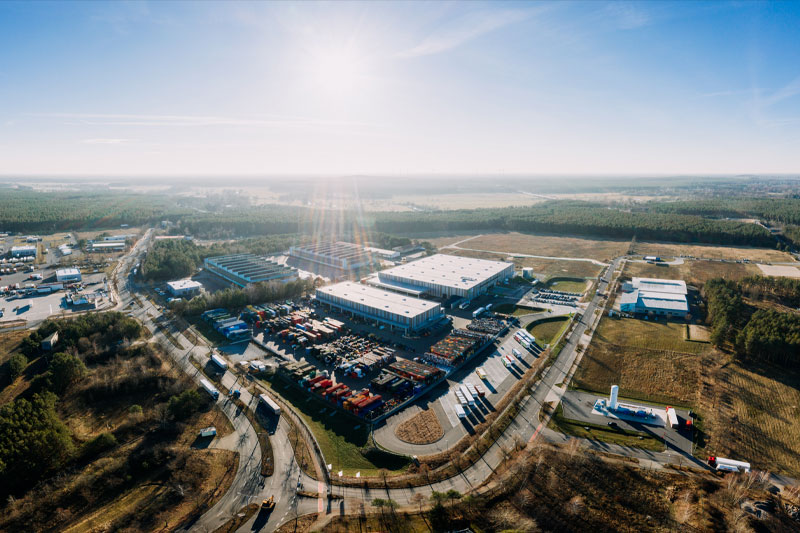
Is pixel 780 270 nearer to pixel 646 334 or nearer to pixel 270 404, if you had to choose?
pixel 646 334

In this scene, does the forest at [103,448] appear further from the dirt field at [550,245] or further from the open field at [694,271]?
the dirt field at [550,245]

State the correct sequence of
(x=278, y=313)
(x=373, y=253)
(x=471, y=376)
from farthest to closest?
1. (x=373, y=253)
2. (x=278, y=313)
3. (x=471, y=376)

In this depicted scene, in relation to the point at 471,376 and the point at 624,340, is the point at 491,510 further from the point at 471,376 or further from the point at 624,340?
the point at 624,340

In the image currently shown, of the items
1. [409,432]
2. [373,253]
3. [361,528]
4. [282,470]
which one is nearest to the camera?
[361,528]

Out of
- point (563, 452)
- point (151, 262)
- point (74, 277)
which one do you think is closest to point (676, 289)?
point (563, 452)

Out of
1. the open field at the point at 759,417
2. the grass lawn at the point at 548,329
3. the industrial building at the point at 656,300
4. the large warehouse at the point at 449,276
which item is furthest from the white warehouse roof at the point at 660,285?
the open field at the point at 759,417

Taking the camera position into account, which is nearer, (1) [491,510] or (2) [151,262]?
(1) [491,510]
